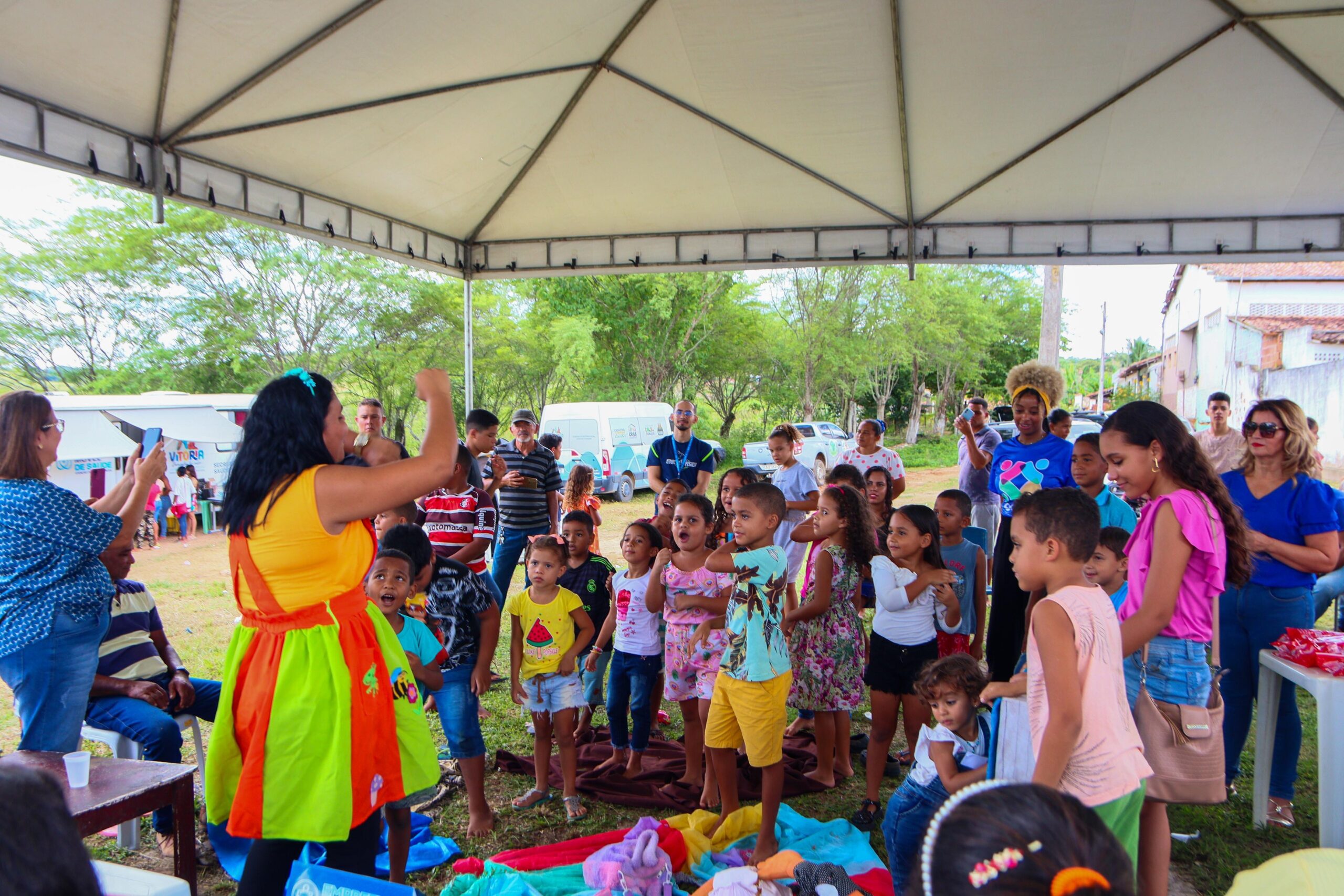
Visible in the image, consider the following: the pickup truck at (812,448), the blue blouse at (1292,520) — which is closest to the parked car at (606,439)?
the pickup truck at (812,448)

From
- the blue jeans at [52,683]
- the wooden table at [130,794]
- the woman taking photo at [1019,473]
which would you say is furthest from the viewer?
the woman taking photo at [1019,473]

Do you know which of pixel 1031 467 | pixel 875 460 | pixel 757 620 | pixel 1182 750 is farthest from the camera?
pixel 875 460

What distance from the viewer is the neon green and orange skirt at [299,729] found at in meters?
2.05

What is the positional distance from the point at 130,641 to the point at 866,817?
11.3ft

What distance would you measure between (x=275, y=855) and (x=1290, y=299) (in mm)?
32310

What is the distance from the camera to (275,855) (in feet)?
6.91

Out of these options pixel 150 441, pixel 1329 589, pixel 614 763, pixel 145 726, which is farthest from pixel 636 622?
pixel 1329 589

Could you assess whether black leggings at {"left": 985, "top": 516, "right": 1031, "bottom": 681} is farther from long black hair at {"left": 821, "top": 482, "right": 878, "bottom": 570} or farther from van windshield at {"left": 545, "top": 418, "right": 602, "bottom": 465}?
van windshield at {"left": 545, "top": 418, "right": 602, "bottom": 465}

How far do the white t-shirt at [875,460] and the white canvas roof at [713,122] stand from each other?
1638 millimetres

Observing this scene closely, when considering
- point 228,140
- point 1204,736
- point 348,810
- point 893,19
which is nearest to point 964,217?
point 893,19

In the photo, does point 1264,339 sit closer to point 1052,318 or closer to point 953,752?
point 1052,318

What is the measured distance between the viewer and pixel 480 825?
351cm

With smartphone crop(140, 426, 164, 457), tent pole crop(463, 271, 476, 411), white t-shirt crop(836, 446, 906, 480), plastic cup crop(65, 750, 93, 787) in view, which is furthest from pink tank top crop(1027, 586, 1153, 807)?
tent pole crop(463, 271, 476, 411)

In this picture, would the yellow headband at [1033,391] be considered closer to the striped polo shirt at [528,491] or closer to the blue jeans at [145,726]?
the striped polo shirt at [528,491]
